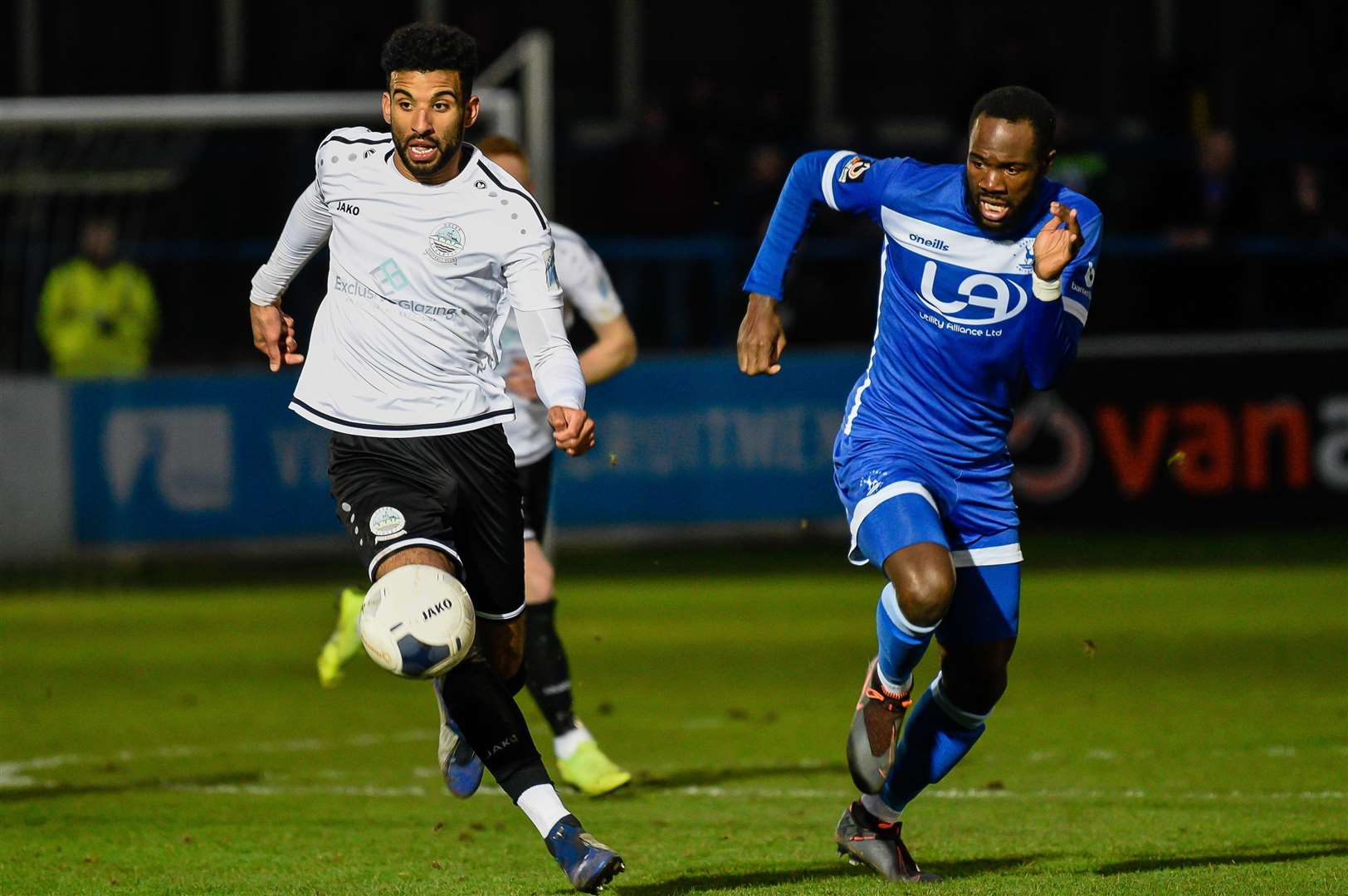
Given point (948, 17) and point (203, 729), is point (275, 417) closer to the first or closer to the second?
point (203, 729)

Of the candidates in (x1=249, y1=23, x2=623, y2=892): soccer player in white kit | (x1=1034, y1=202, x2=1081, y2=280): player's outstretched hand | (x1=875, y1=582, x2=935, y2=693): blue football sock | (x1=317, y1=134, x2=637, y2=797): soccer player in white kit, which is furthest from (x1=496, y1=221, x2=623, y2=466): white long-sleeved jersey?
(x1=1034, y1=202, x2=1081, y2=280): player's outstretched hand

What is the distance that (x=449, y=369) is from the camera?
18.9 ft

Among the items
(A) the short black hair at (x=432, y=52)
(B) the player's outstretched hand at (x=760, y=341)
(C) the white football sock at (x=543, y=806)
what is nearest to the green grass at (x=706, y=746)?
(C) the white football sock at (x=543, y=806)

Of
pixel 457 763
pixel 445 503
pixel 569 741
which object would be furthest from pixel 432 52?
pixel 569 741

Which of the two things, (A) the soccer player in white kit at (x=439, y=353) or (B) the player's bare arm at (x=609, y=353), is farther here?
(B) the player's bare arm at (x=609, y=353)

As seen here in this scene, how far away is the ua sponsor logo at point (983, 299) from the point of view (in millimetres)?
5855

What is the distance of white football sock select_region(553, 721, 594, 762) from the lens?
7617mm

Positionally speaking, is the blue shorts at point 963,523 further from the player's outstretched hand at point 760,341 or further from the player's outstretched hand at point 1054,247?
the player's outstretched hand at point 1054,247

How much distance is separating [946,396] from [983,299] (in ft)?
1.01

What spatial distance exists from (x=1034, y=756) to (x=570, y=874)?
11.2 ft

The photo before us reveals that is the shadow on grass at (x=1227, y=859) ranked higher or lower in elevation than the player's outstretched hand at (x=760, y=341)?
lower

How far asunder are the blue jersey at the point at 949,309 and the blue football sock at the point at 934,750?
0.74 metres

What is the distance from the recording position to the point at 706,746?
8.67m

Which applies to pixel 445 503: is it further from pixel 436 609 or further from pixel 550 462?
pixel 550 462
